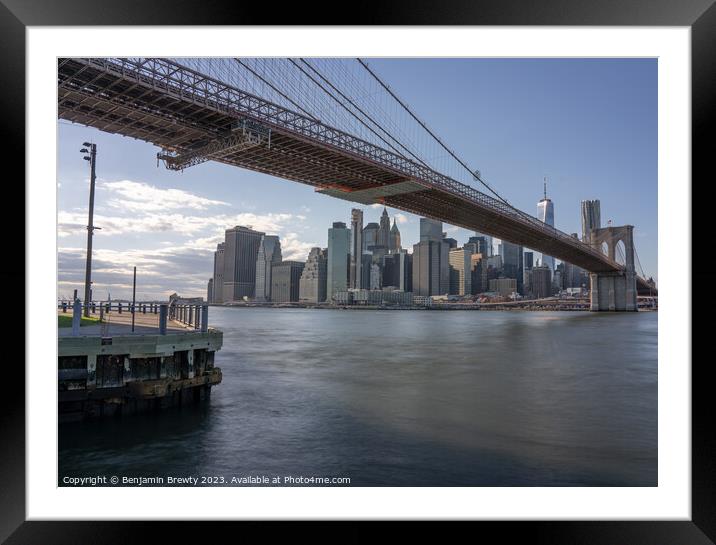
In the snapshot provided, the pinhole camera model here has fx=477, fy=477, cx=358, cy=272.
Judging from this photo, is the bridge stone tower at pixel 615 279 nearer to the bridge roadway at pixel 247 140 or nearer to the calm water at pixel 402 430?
the bridge roadway at pixel 247 140

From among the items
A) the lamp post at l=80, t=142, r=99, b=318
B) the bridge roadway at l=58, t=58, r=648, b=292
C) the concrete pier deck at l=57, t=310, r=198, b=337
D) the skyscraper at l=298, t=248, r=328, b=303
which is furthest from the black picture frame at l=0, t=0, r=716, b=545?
the skyscraper at l=298, t=248, r=328, b=303

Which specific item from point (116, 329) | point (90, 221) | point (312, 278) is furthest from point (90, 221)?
point (312, 278)

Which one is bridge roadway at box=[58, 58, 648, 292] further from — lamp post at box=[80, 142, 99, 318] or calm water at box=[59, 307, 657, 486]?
calm water at box=[59, 307, 657, 486]

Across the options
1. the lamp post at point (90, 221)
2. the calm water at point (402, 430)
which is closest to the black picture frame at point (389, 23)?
the calm water at point (402, 430)

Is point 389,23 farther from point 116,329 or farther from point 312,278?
point 312,278

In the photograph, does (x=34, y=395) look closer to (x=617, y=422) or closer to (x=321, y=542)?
(x=321, y=542)

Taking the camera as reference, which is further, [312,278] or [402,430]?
[312,278]
